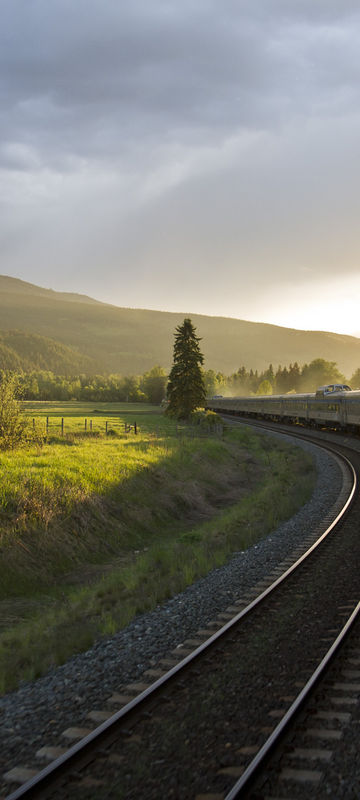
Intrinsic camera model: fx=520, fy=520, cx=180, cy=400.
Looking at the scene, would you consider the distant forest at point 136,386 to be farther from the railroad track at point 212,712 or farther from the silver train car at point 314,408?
the railroad track at point 212,712

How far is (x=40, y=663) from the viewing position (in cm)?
786

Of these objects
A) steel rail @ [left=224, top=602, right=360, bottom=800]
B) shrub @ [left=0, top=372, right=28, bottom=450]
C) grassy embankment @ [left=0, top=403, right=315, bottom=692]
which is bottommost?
grassy embankment @ [left=0, top=403, right=315, bottom=692]

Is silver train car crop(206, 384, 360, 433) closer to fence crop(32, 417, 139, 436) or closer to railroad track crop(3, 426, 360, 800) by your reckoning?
fence crop(32, 417, 139, 436)

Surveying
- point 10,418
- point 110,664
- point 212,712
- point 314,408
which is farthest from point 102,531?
point 314,408

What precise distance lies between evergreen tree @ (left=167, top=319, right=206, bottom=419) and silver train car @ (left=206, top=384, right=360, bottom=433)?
10775 mm

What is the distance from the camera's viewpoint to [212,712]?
584 cm

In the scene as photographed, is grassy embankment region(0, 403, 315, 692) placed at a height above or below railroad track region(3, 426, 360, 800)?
below

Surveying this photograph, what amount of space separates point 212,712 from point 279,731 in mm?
953

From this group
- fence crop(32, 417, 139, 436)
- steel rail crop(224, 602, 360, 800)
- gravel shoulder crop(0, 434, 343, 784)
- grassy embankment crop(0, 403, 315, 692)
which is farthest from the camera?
fence crop(32, 417, 139, 436)

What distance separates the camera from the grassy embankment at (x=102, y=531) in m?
10.1

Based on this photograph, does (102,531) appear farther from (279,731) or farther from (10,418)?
(279,731)

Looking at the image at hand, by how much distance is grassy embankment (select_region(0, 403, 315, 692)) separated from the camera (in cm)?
1013

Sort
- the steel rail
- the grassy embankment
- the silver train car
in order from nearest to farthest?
the steel rail, the grassy embankment, the silver train car

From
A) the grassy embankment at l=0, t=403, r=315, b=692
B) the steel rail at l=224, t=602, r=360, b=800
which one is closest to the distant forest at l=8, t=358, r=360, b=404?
the grassy embankment at l=0, t=403, r=315, b=692
